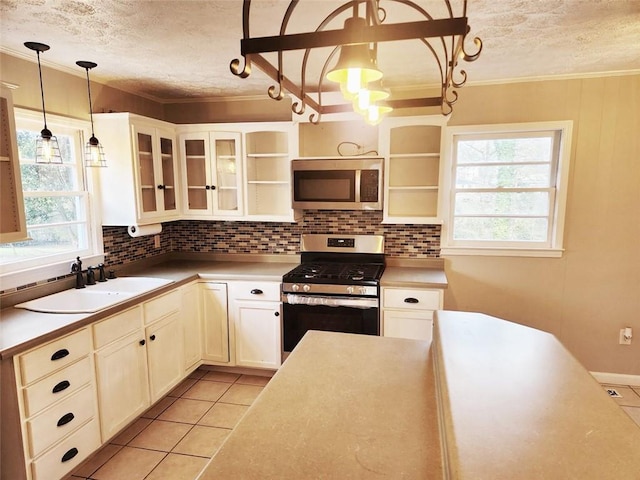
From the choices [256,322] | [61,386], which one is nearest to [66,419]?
[61,386]

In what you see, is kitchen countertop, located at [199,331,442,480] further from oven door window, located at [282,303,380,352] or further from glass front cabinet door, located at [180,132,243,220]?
glass front cabinet door, located at [180,132,243,220]

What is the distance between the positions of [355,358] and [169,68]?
7.58 ft

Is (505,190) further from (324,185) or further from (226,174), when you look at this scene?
(226,174)

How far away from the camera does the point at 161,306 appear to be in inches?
110

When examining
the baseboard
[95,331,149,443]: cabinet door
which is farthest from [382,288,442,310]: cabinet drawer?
[95,331,149,443]: cabinet door

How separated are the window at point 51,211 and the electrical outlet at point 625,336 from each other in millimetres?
4135

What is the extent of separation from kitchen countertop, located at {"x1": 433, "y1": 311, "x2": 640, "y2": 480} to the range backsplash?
2.05 m

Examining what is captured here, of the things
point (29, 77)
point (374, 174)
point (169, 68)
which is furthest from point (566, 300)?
point (29, 77)

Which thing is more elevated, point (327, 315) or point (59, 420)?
point (327, 315)

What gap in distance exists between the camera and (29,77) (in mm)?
2398

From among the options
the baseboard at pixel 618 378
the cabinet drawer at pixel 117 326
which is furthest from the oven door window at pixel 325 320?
the baseboard at pixel 618 378

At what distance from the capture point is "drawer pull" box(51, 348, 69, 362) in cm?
195

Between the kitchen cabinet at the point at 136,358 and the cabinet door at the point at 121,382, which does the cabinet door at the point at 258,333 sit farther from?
the cabinet door at the point at 121,382

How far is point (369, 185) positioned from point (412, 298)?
942 millimetres
